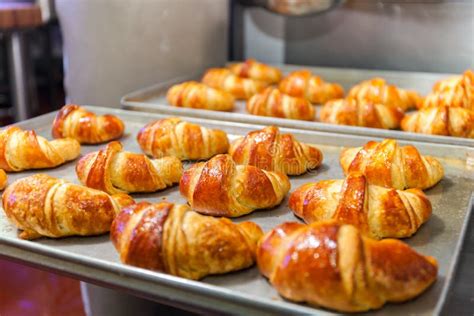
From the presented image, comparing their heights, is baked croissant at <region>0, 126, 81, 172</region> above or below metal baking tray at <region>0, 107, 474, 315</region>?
above

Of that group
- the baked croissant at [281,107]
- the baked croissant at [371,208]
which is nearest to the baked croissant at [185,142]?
the baked croissant at [281,107]

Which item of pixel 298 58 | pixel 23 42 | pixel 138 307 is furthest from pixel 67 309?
pixel 23 42

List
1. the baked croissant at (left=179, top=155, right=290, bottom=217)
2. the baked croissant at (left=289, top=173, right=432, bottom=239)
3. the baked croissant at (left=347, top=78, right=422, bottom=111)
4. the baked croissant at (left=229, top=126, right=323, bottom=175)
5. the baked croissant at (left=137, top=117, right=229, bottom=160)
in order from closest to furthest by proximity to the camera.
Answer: the baked croissant at (left=289, top=173, right=432, bottom=239)
the baked croissant at (left=179, top=155, right=290, bottom=217)
the baked croissant at (left=229, top=126, right=323, bottom=175)
the baked croissant at (left=137, top=117, right=229, bottom=160)
the baked croissant at (left=347, top=78, right=422, bottom=111)

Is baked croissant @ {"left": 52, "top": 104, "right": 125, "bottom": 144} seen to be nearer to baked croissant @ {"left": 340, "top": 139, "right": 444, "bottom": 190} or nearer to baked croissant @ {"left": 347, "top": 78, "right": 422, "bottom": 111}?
baked croissant @ {"left": 340, "top": 139, "right": 444, "bottom": 190}

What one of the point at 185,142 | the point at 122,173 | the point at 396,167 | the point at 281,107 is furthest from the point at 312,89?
the point at 122,173

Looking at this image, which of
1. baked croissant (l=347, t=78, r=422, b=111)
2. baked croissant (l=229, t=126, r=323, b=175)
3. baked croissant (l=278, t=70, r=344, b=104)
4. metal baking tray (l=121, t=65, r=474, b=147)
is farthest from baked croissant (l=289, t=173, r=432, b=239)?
baked croissant (l=278, t=70, r=344, b=104)

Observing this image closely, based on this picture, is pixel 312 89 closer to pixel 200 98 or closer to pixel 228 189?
pixel 200 98

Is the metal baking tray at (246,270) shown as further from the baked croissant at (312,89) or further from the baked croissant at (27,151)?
the baked croissant at (312,89)
